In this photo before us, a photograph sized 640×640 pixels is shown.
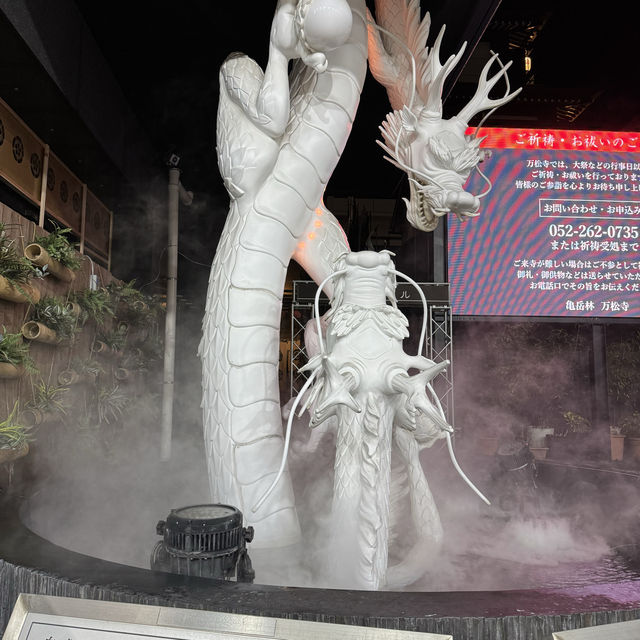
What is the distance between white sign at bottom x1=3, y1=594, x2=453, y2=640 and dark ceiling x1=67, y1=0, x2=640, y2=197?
2985mm

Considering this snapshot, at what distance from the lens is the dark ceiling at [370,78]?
3.50 metres

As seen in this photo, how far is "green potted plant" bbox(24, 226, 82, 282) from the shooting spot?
3.17m

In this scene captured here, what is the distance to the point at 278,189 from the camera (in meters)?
2.06

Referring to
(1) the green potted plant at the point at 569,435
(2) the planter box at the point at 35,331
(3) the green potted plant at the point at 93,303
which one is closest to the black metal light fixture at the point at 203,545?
(2) the planter box at the point at 35,331

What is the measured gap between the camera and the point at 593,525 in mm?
2357

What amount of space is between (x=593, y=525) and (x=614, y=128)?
16.1 ft

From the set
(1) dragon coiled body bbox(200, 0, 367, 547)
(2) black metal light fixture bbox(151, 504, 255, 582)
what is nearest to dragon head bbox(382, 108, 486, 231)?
(1) dragon coiled body bbox(200, 0, 367, 547)

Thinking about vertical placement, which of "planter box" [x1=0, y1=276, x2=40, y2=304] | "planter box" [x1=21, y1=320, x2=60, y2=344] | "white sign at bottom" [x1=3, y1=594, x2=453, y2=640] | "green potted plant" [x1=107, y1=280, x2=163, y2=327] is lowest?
"white sign at bottom" [x1=3, y1=594, x2=453, y2=640]

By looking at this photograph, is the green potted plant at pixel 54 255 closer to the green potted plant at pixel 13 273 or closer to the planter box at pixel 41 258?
the planter box at pixel 41 258

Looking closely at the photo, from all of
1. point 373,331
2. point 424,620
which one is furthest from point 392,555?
point 424,620

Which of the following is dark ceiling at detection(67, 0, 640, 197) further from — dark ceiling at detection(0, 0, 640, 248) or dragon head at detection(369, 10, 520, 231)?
dragon head at detection(369, 10, 520, 231)

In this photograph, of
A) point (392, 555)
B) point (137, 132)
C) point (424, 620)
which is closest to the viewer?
point (424, 620)

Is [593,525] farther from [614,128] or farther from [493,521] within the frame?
[614,128]

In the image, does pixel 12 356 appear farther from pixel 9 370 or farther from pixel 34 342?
pixel 34 342
